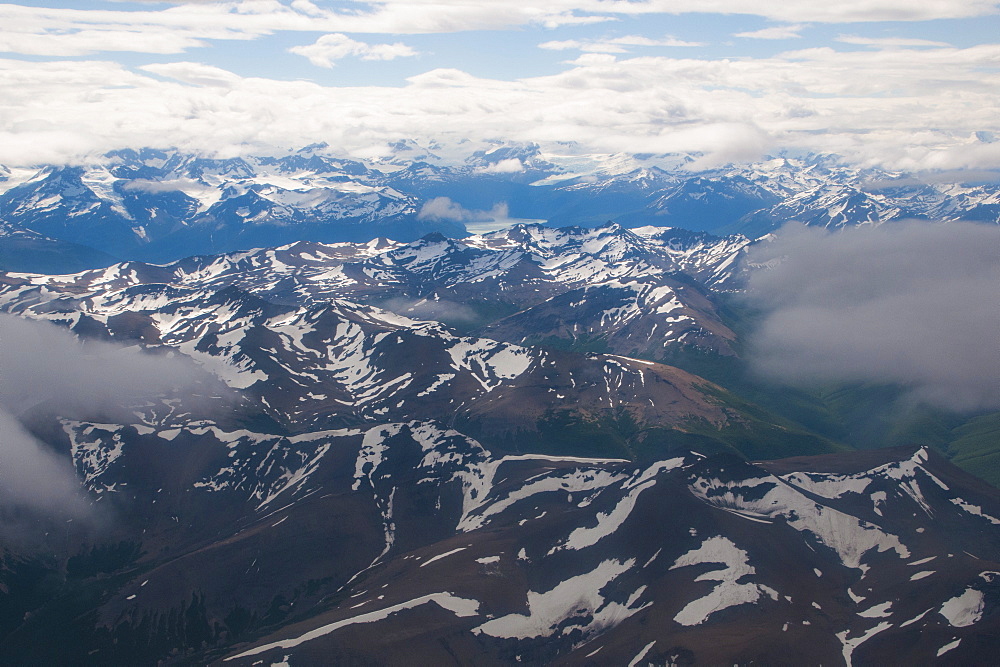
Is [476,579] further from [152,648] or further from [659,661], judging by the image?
[152,648]

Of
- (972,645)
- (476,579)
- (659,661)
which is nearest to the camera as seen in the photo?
(972,645)

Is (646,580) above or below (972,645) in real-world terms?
below

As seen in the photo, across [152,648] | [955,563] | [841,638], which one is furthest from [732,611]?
[152,648]

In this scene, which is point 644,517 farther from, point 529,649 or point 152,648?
point 152,648

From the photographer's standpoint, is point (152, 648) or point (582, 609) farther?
point (152, 648)

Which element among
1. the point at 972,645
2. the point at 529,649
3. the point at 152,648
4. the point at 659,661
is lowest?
the point at 152,648

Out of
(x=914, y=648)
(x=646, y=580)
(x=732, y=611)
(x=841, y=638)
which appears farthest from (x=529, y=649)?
(x=914, y=648)

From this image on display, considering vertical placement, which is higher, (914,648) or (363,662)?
(914,648)

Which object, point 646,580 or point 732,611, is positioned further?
point 646,580

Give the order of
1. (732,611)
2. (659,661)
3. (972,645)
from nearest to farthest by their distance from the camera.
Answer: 1. (972,645)
2. (659,661)
3. (732,611)
